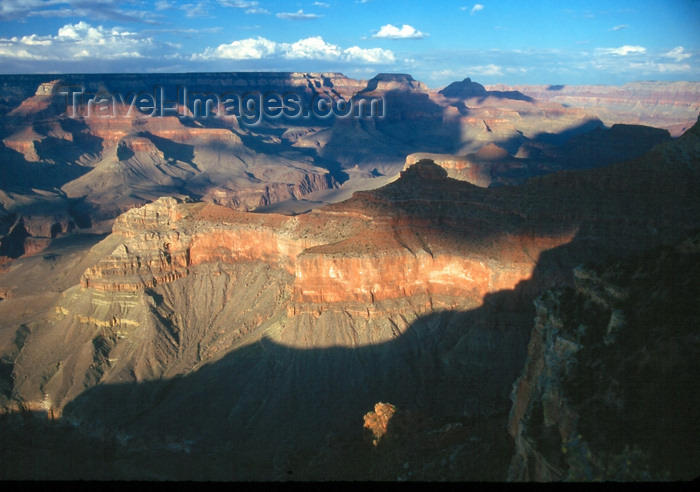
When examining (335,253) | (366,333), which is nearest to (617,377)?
(366,333)

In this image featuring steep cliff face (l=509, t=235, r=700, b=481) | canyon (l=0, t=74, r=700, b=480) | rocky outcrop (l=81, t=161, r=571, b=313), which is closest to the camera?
steep cliff face (l=509, t=235, r=700, b=481)

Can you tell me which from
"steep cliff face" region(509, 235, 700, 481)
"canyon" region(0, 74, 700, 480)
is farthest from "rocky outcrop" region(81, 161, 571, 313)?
"steep cliff face" region(509, 235, 700, 481)

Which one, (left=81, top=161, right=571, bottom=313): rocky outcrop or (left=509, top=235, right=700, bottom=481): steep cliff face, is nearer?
(left=509, top=235, right=700, bottom=481): steep cliff face

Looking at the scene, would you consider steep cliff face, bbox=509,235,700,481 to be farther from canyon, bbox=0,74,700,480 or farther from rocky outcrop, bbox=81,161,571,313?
rocky outcrop, bbox=81,161,571,313

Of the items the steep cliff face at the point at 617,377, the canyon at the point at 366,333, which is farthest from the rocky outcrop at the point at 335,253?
the steep cliff face at the point at 617,377

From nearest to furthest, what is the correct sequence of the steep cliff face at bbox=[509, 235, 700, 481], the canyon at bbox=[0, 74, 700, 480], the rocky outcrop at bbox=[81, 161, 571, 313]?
1. the steep cliff face at bbox=[509, 235, 700, 481]
2. the canyon at bbox=[0, 74, 700, 480]
3. the rocky outcrop at bbox=[81, 161, 571, 313]

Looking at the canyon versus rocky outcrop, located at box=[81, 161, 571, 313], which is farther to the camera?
rocky outcrop, located at box=[81, 161, 571, 313]

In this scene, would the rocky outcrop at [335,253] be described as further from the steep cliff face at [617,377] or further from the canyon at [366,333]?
the steep cliff face at [617,377]

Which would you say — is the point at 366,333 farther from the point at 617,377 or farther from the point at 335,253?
the point at 617,377
